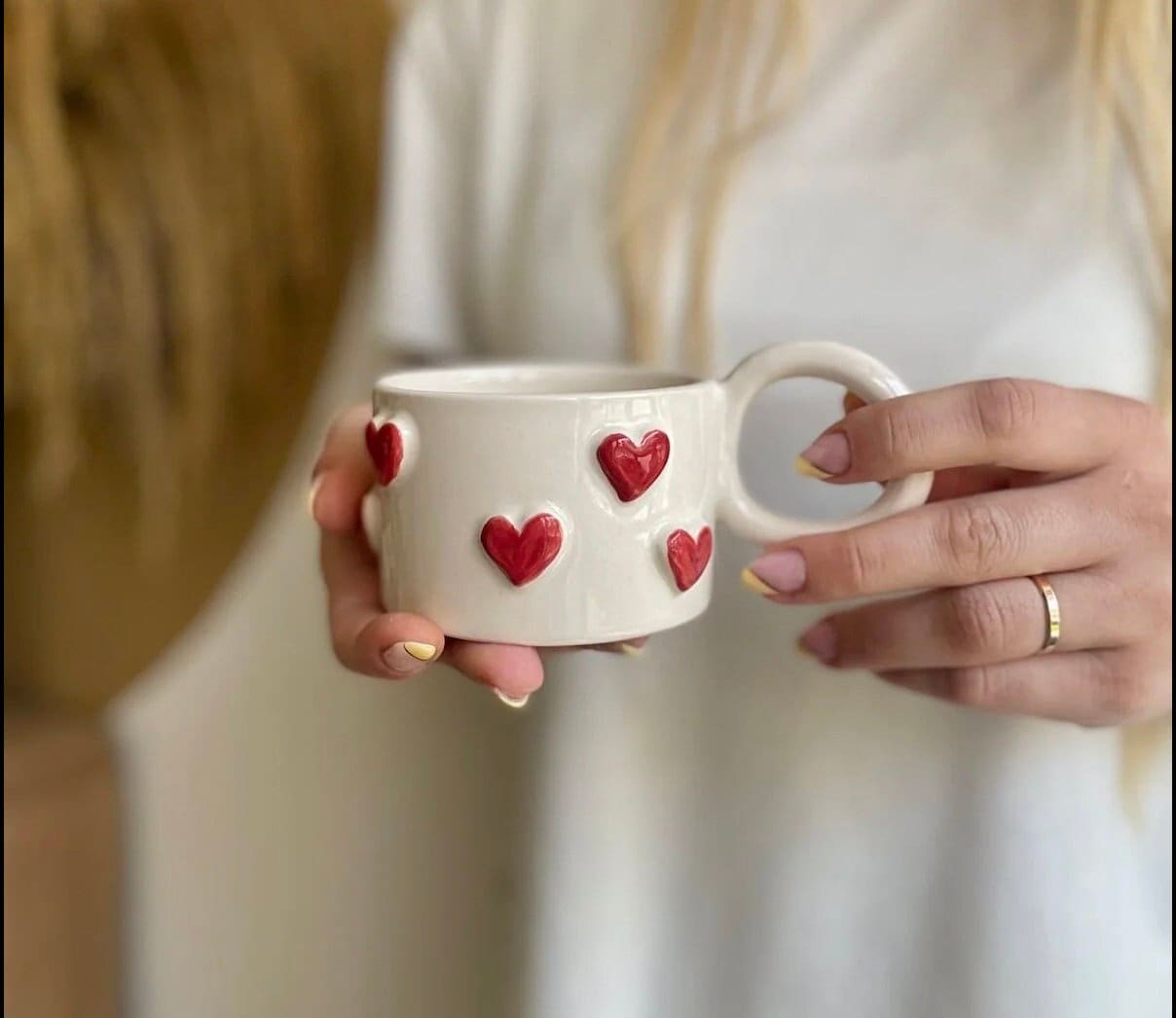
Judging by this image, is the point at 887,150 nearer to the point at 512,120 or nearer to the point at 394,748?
the point at 512,120

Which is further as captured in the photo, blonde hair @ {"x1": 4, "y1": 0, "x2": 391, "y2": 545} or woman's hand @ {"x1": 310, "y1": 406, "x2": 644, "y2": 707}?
blonde hair @ {"x1": 4, "y1": 0, "x2": 391, "y2": 545}

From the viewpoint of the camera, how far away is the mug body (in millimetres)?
334

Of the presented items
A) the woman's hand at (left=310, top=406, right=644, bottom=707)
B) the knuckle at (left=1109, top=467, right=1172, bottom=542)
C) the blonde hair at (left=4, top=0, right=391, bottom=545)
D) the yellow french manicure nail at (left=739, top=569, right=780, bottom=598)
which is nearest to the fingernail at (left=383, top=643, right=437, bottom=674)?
the woman's hand at (left=310, top=406, right=644, bottom=707)

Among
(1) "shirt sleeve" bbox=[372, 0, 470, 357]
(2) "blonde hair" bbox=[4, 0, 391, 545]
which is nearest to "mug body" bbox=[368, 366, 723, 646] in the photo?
(1) "shirt sleeve" bbox=[372, 0, 470, 357]

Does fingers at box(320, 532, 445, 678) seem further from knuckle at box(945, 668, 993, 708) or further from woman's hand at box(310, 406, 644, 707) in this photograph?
knuckle at box(945, 668, 993, 708)

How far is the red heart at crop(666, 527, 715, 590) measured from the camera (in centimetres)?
36

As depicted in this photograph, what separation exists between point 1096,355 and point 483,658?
257mm

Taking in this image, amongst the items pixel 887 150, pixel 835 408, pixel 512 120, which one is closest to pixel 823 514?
pixel 835 408

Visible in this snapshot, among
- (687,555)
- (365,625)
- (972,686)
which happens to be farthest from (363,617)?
(972,686)

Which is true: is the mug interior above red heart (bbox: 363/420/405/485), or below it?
above

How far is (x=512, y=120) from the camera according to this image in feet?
1.84

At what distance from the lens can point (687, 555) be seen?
0.36 metres

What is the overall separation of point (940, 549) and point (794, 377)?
0.07m

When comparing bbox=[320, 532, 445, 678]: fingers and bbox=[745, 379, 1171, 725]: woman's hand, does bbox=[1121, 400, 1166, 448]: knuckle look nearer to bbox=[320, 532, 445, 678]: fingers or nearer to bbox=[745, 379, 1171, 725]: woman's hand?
bbox=[745, 379, 1171, 725]: woman's hand
